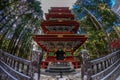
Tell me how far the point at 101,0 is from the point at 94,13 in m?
2.11

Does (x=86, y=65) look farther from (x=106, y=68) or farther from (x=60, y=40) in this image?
(x=60, y=40)

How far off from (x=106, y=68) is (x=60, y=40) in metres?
8.96

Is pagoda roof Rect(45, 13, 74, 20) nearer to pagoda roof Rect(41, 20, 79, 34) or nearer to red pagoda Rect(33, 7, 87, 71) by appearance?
red pagoda Rect(33, 7, 87, 71)

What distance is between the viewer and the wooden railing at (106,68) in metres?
9.61

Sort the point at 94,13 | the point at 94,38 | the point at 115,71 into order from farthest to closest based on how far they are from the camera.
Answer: the point at 94,13 → the point at 94,38 → the point at 115,71

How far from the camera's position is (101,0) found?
1134 inches

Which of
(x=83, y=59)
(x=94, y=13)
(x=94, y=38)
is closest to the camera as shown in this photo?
(x=83, y=59)

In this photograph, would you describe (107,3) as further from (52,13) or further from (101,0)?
(52,13)

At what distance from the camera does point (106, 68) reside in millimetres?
10953

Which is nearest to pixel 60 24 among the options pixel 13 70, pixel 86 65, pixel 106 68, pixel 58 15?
pixel 58 15

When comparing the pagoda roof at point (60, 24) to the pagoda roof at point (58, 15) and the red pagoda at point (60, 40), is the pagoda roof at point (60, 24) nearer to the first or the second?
the red pagoda at point (60, 40)

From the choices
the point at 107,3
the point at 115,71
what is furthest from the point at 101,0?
the point at 115,71

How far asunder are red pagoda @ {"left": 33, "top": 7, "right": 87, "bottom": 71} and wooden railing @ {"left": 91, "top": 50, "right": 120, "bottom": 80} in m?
6.37

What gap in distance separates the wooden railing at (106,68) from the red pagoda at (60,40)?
6.37 meters
